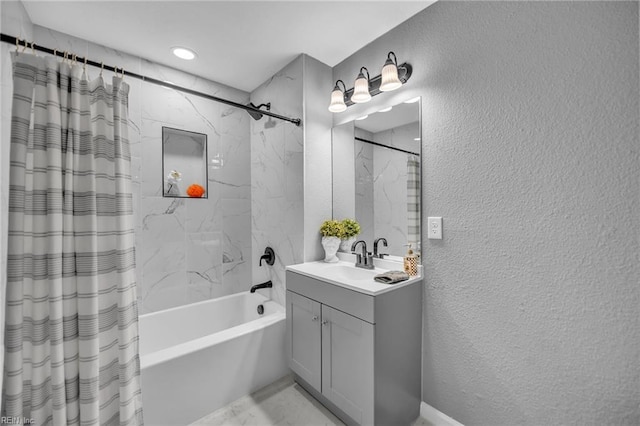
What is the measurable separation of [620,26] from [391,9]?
1.12 meters

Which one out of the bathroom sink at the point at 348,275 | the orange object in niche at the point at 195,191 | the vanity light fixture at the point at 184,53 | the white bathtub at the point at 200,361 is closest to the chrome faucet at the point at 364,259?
the bathroom sink at the point at 348,275

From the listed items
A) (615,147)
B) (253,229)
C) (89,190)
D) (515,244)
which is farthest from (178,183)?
(615,147)

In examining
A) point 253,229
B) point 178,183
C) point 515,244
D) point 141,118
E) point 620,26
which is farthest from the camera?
point 253,229

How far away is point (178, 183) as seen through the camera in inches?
96.7

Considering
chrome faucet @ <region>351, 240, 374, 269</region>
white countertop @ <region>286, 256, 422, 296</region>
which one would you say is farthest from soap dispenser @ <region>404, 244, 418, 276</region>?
chrome faucet @ <region>351, 240, 374, 269</region>

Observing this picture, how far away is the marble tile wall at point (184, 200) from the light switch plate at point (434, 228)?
187 cm

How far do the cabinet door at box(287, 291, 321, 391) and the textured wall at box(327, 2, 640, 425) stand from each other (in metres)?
0.69

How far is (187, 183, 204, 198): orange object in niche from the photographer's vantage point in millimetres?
2463

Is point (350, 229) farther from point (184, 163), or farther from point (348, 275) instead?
point (184, 163)

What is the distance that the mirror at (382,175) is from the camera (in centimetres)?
175

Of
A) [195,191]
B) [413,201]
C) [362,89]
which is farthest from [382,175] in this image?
[195,191]

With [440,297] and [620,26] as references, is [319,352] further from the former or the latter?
[620,26]

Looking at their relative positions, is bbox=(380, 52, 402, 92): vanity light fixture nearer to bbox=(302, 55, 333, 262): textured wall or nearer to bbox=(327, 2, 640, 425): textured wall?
bbox=(327, 2, 640, 425): textured wall

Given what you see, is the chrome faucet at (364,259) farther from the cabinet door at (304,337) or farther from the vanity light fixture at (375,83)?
the vanity light fixture at (375,83)
